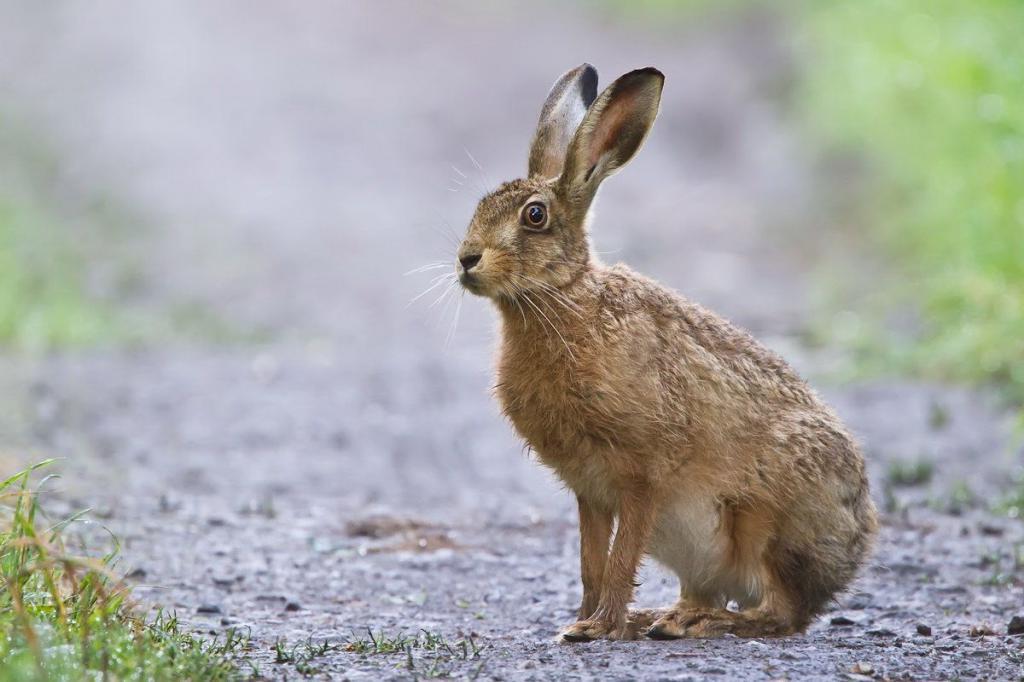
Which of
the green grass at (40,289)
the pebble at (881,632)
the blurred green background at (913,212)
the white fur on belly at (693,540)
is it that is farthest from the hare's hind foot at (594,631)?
the green grass at (40,289)

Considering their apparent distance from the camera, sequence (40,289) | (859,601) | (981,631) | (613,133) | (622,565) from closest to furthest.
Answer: (622,565)
(613,133)
(981,631)
(859,601)
(40,289)

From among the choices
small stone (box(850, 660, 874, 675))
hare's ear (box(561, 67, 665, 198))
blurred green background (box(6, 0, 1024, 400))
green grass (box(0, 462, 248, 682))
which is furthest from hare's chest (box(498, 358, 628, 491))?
blurred green background (box(6, 0, 1024, 400))

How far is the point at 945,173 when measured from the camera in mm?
11961

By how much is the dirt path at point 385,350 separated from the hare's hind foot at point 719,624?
0.11 metres

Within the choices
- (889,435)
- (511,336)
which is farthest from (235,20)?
(511,336)

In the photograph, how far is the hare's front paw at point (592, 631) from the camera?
4.87m

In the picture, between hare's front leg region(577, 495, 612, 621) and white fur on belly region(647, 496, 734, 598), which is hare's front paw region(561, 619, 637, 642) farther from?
white fur on belly region(647, 496, 734, 598)

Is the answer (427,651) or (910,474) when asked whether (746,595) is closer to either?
(427,651)

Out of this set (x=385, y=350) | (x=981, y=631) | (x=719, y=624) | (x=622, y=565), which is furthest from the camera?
(x=385, y=350)

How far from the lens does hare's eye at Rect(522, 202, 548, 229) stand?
16.5 feet

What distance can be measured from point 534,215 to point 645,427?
2.75ft

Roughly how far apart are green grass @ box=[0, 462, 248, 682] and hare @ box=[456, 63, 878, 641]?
1298 millimetres

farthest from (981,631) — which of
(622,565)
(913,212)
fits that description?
(913,212)

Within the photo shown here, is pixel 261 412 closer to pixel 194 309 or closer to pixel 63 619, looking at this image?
pixel 194 309
